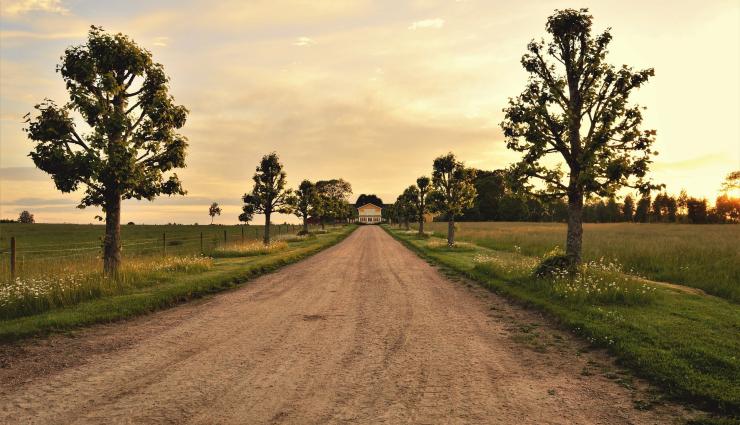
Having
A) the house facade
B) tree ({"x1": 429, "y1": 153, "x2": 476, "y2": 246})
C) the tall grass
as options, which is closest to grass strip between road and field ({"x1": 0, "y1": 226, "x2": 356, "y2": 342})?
the tall grass

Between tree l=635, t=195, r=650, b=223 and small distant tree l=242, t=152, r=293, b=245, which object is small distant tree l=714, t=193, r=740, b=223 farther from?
small distant tree l=242, t=152, r=293, b=245

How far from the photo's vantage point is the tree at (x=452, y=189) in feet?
129

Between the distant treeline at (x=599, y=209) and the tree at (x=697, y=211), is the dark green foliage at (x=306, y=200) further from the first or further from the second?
the tree at (x=697, y=211)

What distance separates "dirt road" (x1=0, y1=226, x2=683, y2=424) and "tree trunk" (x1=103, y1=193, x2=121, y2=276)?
686cm

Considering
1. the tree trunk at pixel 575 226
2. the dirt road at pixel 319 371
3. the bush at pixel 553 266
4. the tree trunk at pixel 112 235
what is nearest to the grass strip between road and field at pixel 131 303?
the dirt road at pixel 319 371

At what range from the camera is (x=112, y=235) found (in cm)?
1673

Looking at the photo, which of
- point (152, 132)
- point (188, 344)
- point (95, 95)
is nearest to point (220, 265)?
point (152, 132)

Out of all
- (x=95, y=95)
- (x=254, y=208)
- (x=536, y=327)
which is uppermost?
(x=95, y=95)

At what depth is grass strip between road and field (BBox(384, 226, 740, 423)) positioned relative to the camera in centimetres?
634

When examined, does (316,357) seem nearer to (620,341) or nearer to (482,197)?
(620,341)

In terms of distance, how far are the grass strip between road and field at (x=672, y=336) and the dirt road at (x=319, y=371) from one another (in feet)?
1.81

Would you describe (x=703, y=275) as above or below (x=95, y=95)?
below

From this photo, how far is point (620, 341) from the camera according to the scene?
8438mm

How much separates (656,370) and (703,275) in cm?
1331
